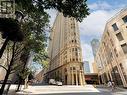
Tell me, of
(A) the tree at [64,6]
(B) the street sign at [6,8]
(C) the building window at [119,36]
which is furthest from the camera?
(C) the building window at [119,36]

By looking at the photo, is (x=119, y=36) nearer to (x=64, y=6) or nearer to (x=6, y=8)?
(x=64, y=6)

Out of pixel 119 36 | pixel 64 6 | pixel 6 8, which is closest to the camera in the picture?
pixel 6 8

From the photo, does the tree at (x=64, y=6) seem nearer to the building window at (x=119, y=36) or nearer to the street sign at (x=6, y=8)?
the street sign at (x=6, y=8)

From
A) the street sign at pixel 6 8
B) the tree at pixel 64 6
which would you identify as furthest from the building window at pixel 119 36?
the street sign at pixel 6 8

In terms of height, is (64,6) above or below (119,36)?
below

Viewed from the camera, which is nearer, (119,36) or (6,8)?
(6,8)

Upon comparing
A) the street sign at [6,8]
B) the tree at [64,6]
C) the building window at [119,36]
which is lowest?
the street sign at [6,8]

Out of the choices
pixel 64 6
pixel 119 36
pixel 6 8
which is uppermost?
pixel 119 36

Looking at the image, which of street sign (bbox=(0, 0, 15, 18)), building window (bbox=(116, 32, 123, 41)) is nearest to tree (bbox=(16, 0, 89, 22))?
street sign (bbox=(0, 0, 15, 18))

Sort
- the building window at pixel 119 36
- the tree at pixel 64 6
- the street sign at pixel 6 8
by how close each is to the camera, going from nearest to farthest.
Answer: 1. the street sign at pixel 6 8
2. the tree at pixel 64 6
3. the building window at pixel 119 36

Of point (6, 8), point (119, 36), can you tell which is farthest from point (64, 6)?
point (119, 36)

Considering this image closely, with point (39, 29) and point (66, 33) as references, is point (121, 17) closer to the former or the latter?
point (39, 29)

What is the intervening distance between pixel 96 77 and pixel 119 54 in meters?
48.4

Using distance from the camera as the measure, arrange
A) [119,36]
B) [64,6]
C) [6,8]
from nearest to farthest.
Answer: [6,8]
[64,6]
[119,36]
